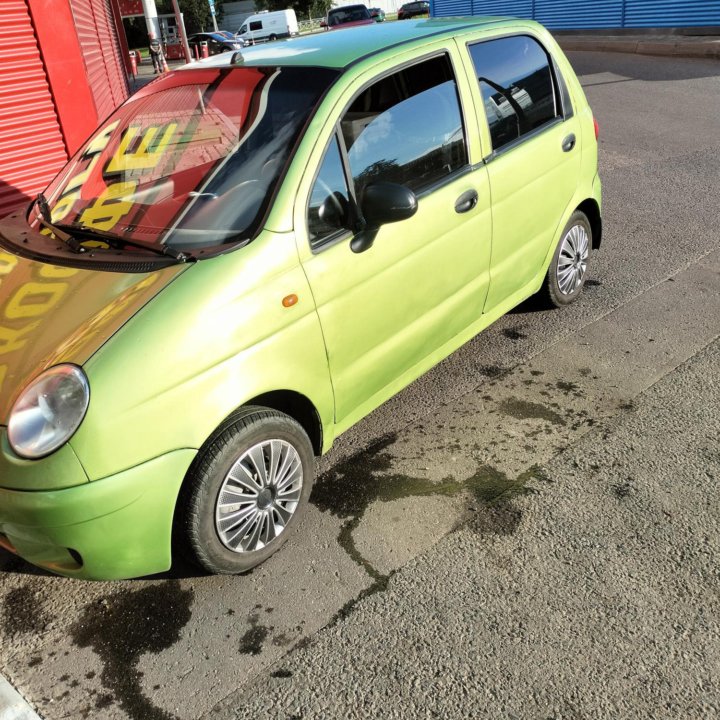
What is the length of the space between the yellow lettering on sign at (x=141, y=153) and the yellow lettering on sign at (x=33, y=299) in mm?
845

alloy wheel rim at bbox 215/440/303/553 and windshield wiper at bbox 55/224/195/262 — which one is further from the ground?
windshield wiper at bbox 55/224/195/262

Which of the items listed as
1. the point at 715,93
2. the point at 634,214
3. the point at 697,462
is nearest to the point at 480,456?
the point at 697,462

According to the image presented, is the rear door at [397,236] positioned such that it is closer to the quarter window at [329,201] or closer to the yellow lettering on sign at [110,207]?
the quarter window at [329,201]

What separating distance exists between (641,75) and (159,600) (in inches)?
572

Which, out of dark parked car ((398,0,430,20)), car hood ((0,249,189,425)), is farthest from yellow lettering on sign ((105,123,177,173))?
dark parked car ((398,0,430,20))

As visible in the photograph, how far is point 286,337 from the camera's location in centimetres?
279

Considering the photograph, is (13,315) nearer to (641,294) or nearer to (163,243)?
(163,243)

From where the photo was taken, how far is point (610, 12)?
64.5 feet

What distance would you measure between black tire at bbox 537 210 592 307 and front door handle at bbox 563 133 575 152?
1.47ft

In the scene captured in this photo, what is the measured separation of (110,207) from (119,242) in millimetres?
363

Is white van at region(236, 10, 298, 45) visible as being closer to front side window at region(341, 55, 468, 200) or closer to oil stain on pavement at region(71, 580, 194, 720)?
front side window at region(341, 55, 468, 200)

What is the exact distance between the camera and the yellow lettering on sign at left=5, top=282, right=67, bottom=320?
9.02 ft

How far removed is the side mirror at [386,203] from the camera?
288 cm

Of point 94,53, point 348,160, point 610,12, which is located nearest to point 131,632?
point 348,160
